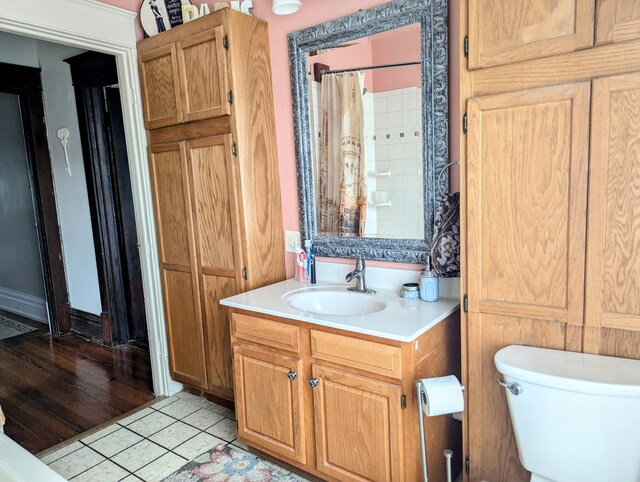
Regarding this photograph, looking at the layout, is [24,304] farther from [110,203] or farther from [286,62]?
[286,62]

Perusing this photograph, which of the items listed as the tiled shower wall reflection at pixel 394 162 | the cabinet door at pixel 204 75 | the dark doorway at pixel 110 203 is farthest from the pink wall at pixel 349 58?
the dark doorway at pixel 110 203

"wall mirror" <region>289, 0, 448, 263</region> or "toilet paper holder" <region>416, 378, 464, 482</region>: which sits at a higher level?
"wall mirror" <region>289, 0, 448, 263</region>

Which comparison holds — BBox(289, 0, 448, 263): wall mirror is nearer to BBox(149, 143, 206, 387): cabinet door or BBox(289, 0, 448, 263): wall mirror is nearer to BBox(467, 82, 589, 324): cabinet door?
BBox(467, 82, 589, 324): cabinet door

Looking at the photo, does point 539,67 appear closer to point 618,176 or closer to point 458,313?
point 618,176

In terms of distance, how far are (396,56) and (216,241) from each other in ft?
4.22

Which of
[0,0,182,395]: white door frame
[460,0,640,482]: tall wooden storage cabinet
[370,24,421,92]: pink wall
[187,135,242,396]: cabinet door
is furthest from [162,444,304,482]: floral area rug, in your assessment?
[370,24,421,92]: pink wall

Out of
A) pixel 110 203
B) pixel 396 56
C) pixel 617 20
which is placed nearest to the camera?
pixel 617 20

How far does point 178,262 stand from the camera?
2652 mm

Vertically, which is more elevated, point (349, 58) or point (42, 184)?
point (349, 58)

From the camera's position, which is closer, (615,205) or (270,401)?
(615,205)

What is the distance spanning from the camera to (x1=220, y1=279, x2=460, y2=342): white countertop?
5.22ft

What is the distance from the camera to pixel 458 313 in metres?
1.90

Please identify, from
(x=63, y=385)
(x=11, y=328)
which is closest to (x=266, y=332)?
(x=63, y=385)

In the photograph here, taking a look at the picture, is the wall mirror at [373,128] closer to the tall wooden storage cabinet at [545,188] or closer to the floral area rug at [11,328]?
the tall wooden storage cabinet at [545,188]
